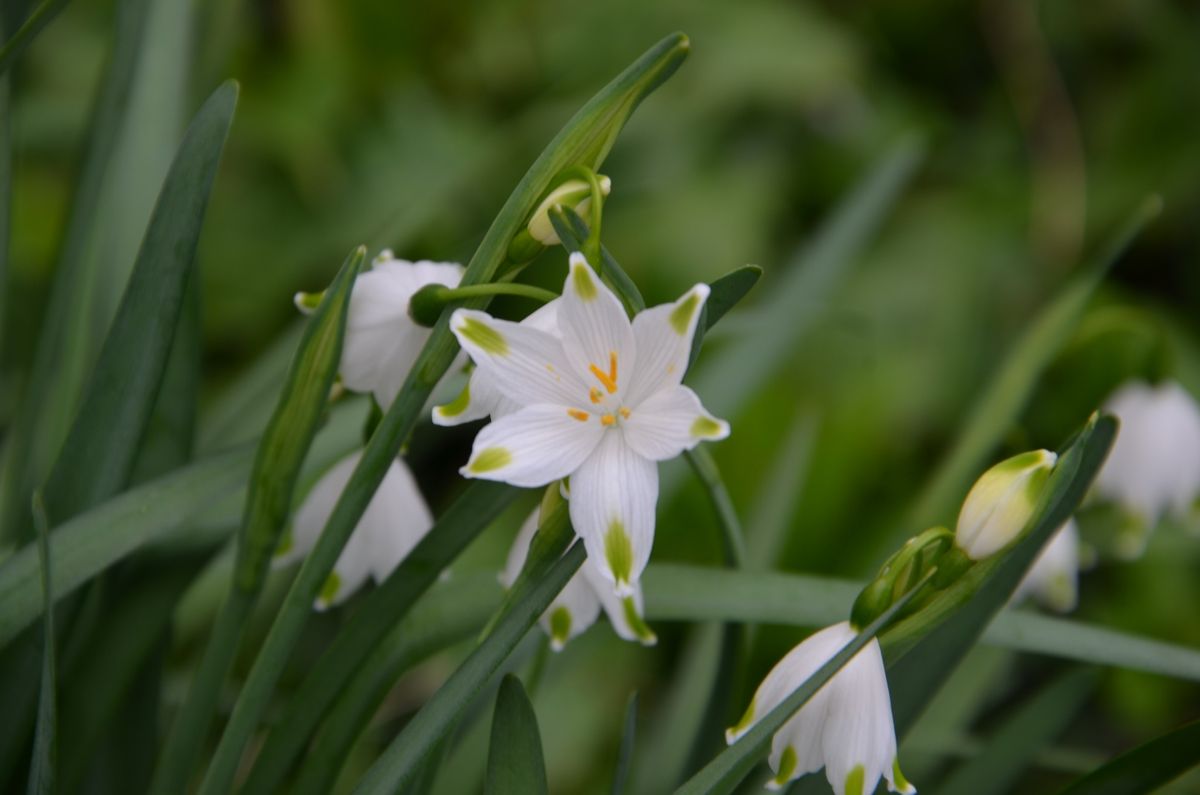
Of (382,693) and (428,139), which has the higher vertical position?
(428,139)

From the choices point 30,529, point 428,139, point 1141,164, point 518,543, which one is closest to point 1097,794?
point 518,543

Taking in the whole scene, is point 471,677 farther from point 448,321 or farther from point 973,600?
point 973,600

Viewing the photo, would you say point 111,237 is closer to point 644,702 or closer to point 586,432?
point 586,432

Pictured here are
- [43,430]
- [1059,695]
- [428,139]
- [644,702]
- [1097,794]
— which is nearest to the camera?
[1097,794]

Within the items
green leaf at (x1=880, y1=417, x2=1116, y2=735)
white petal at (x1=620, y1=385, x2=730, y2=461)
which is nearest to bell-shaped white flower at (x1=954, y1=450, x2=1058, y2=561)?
green leaf at (x1=880, y1=417, x2=1116, y2=735)

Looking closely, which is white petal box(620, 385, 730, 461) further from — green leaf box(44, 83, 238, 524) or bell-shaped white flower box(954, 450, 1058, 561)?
green leaf box(44, 83, 238, 524)

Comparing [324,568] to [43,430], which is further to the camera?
[43,430]

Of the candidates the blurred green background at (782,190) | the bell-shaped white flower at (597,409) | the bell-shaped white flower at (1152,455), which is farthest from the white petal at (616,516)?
the blurred green background at (782,190)

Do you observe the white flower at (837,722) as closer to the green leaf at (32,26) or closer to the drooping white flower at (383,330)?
the drooping white flower at (383,330)
